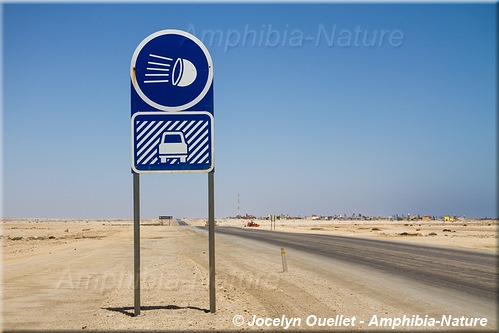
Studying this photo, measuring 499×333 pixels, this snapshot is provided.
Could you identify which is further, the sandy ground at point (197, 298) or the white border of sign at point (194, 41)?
the sandy ground at point (197, 298)

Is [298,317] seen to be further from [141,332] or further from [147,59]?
[147,59]

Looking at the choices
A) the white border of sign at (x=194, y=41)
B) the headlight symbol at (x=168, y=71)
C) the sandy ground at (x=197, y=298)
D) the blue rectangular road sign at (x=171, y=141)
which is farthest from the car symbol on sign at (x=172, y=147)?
the sandy ground at (x=197, y=298)

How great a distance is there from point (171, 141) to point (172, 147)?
0.38 feet

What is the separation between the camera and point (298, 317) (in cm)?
862

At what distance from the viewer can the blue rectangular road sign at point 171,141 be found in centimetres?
798

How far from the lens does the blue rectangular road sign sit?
7.98 metres

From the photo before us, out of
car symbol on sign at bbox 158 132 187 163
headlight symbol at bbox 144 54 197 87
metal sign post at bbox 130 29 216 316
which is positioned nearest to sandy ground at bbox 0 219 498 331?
metal sign post at bbox 130 29 216 316

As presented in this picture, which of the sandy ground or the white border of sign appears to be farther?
the sandy ground

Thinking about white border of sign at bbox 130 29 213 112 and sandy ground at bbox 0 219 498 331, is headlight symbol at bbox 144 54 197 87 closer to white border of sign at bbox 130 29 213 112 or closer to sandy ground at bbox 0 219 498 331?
white border of sign at bbox 130 29 213 112

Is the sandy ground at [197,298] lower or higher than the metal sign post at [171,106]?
lower

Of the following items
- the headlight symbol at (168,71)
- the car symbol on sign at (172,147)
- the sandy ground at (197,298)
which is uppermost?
the headlight symbol at (168,71)

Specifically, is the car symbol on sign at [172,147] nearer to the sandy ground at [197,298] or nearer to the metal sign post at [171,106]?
the metal sign post at [171,106]

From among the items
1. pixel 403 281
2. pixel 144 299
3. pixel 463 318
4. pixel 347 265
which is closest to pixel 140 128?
pixel 144 299

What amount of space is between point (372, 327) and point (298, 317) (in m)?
1.44
